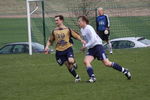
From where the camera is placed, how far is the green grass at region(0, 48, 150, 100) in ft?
43.5

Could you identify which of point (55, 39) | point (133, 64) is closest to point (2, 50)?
point (133, 64)

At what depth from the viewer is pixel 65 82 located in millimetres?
15656

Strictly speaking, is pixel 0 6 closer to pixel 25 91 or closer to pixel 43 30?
pixel 43 30

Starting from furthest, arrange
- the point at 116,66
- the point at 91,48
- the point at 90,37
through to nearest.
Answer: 1. the point at 91,48
2. the point at 116,66
3. the point at 90,37

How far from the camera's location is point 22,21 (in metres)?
48.4

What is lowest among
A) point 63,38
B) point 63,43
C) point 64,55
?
point 64,55

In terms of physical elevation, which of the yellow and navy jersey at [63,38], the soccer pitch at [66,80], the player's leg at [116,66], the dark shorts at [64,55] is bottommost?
the soccer pitch at [66,80]

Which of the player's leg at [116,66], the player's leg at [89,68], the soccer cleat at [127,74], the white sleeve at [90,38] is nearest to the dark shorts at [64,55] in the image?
the player's leg at [89,68]

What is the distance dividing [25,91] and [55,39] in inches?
74.3

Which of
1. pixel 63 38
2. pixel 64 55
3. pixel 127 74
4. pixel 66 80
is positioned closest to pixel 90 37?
pixel 63 38

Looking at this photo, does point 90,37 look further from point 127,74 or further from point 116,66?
point 127,74

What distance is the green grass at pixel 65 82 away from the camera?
13.3 metres

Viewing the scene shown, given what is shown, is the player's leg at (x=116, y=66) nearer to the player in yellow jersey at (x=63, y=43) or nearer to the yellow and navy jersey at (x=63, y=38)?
the player in yellow jersey at (x=63, y=43)

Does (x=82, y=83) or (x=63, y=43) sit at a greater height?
(x=63, y=43)
